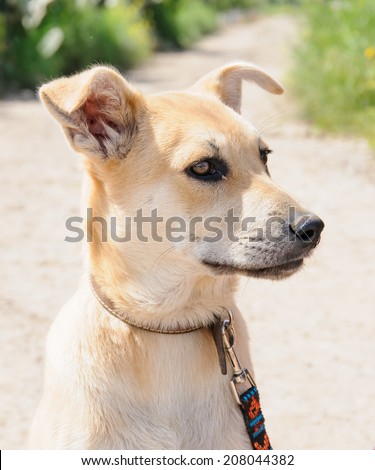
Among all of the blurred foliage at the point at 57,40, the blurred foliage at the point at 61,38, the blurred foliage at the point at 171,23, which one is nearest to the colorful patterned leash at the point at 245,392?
the blurred foliage at the point at 61,38

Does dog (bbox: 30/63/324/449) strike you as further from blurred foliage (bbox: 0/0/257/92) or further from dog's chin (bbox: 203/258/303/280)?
blurred foliage (bbox: 0/0/257/92)

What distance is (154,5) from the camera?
72.2ft

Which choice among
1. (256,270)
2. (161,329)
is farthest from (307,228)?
(161,329)

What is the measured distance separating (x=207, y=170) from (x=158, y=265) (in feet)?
1.36

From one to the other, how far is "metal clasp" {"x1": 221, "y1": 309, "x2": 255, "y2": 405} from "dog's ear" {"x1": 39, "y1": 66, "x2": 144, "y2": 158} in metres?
0.79

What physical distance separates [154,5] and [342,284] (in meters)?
17.8

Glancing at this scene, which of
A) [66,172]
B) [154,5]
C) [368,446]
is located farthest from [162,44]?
[368,446]

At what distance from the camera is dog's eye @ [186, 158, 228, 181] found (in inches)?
113

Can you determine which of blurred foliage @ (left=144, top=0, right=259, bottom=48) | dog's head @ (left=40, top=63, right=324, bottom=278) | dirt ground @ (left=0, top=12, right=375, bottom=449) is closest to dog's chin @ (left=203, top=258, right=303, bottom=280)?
dog's head @ (left=40, top=63, right=324, bottom=278)

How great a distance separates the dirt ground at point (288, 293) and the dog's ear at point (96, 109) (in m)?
0.87

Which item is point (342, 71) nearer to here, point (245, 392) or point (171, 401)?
point (245, 392)

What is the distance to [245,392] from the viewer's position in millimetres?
2830

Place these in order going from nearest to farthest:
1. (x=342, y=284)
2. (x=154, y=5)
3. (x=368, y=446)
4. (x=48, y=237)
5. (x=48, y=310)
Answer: (x=368, y=446) < (x=48, y=310) < (x=342, y=284) < (x=48, y=237) < (x=154, y=5)

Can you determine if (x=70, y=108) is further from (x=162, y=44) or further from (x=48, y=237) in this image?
(x=162, y=44)
